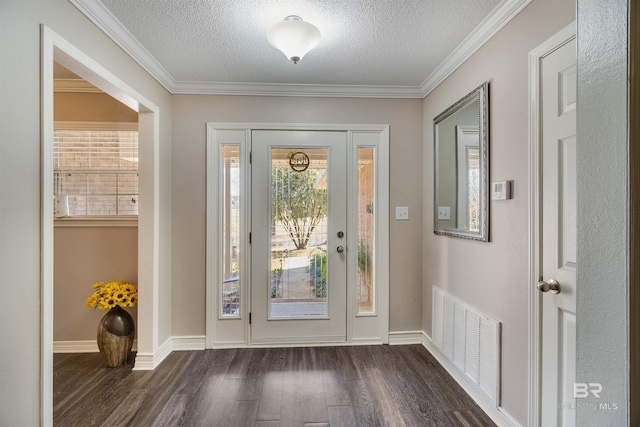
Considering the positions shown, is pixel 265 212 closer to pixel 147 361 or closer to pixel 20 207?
pixel 147 361

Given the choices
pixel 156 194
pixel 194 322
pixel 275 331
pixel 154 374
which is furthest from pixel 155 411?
pixel 156 194

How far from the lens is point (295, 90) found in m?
2.72

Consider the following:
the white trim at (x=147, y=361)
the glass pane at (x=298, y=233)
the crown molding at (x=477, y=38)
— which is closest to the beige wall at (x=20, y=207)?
the white trim at (x=147, y=361)

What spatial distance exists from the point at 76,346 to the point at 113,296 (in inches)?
30.0

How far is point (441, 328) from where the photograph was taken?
2473mm

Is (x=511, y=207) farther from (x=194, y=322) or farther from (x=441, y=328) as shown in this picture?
(x=194, y=322)

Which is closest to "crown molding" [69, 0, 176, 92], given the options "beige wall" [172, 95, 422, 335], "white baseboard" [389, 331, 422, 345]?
"beige wall" [172, 95, 422, 335]

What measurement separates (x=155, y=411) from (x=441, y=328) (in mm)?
2152

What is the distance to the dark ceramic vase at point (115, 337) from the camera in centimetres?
237

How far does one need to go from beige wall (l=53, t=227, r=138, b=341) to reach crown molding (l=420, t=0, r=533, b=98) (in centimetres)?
292

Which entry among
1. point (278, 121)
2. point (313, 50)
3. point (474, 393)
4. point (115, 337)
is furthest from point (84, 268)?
point (474, 393)

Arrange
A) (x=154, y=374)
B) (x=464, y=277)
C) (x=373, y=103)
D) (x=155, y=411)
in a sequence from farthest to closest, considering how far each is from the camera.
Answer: (x=373, y=103) → (x=154, y=374) → (x=464, y=277) → (x=155, y=411)

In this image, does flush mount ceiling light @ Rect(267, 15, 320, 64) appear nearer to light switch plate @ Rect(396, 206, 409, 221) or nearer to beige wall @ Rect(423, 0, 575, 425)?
beige wall @ Rect(423, 0, 575, 425)

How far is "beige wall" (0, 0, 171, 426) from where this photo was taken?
4.00 ft
